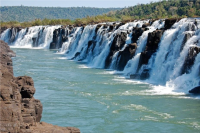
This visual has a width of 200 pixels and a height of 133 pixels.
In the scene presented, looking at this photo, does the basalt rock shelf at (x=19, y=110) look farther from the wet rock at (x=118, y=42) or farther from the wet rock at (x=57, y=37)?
the wet rock at (x=57, y=37)

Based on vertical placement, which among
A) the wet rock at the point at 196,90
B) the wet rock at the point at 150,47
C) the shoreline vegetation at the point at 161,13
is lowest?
the wet rock at the point at 196,90

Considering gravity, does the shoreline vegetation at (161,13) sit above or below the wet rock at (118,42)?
above

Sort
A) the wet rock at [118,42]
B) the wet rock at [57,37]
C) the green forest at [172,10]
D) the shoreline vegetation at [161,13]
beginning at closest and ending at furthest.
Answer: the wet rock at [118,42] → the wet rock at [57,37] → the green forest at [172,10] → the shoreline vegetation at [161,13]

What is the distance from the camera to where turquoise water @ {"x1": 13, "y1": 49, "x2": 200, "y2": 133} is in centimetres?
1588

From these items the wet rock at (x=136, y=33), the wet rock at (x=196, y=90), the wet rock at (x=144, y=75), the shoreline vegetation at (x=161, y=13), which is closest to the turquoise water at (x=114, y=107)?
the wet rock at (x=196, y=90)

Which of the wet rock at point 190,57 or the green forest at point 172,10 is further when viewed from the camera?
the green forest at point 172,10

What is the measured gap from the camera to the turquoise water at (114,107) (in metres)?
15.9

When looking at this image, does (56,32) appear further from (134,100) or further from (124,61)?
(134,100)

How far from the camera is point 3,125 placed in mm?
8359

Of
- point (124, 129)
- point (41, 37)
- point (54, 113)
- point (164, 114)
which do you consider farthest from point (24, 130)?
point (41, 37)

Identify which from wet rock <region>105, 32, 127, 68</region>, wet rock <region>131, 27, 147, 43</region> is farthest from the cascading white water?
wet rock <region>105, 32, 127, 68</region>

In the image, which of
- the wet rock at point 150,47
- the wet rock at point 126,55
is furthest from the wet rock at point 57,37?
the wet rock at point 150,47

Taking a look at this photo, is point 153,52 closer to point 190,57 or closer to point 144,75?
point 144,75

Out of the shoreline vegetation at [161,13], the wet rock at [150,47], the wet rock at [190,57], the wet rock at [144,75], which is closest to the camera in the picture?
the wet rock at [190,57]
